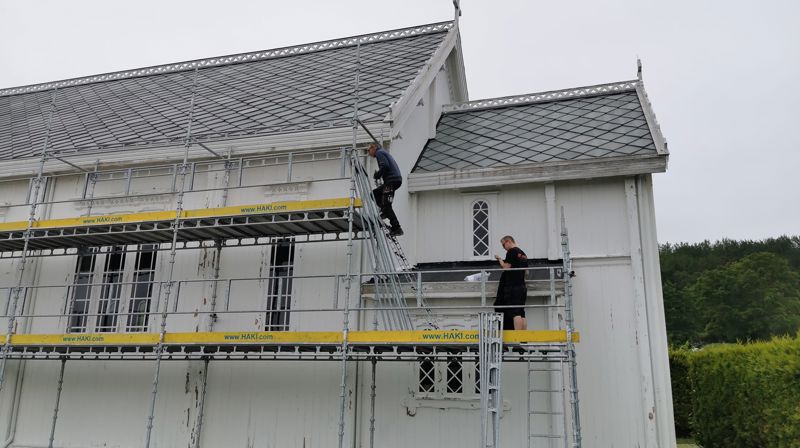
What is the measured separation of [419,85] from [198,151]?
15.8ft

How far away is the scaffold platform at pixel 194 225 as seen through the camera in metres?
10.3

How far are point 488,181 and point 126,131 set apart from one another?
841 cm

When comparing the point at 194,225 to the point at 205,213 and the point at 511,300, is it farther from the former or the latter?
the point at 511,300

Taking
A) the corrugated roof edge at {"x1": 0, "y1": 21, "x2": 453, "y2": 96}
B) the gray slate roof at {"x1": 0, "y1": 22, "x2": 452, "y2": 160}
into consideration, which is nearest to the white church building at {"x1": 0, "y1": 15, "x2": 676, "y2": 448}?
the gray slate roof at {"x1": 0, "y1": 22, "x2": 452, "y2": 160}

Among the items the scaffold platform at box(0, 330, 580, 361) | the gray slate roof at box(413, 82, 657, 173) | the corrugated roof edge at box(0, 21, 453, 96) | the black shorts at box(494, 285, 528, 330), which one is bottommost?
the scaffold platform at box(0, 330, 580, 361)

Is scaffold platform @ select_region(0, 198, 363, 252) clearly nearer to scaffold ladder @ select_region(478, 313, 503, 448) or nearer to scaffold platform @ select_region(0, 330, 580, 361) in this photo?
scaffold platform @ select_region(0, 330, 580, 361)

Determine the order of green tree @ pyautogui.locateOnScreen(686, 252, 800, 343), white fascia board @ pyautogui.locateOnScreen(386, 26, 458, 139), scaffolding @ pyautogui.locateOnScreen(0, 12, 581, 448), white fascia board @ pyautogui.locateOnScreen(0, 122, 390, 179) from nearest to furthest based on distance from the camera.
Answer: scaffolding @ pyautogui.locateOnScreen(0, 12, 581, 448), white fascia board @ pyautogui.locateOnScreen(386, 26, 458, 139), white fascia board @ pyautogui.locateOnScreen(0, 122, 390, 179), green tree @ pyautogui.locateOnScreen(686, 252, 800, 343)

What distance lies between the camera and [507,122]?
46.9 ft

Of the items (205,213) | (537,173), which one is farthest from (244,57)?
(537,173)

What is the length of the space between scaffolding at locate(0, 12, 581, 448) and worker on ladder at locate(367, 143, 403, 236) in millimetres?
198

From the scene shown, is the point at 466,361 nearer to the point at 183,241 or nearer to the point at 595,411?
the point at 595,411

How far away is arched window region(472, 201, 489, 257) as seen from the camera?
39.0ft

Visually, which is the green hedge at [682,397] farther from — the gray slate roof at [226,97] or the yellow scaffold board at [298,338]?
the gray slate roof at [226,97]

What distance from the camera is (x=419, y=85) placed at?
12.8 metres
